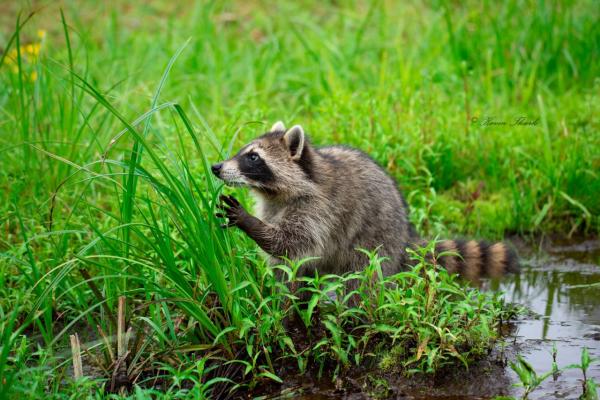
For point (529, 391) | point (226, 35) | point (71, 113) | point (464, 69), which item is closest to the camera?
point (529, 391)

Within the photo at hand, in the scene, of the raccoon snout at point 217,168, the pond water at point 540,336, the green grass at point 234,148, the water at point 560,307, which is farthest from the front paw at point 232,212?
the water at point 560,307

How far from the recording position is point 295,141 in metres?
4.60

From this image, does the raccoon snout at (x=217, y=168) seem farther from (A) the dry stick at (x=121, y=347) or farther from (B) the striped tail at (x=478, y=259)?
(B) the striped tail at (x=478, y=259)

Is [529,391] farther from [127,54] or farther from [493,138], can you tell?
[127,54]

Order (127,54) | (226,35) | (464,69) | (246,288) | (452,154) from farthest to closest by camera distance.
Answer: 1. (226,35)
2. (127,54)
3. (464,69)
4. (452,154)
5. (246,288)

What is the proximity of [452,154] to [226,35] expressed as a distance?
10.8 ft

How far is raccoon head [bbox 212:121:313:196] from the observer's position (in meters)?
4.43

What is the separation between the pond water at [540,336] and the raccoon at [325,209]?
37 centimetres

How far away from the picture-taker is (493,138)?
6.24 m

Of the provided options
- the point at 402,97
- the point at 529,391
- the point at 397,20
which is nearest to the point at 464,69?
the point at 402,97

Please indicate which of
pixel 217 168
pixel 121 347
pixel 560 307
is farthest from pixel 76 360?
pixel 560 307

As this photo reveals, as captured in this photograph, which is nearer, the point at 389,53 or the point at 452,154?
the point at 452,154

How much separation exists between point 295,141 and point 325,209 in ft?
1.43

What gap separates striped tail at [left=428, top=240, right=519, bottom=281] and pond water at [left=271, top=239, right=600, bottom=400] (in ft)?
0.66
